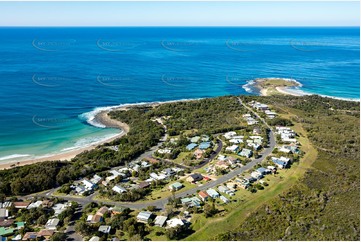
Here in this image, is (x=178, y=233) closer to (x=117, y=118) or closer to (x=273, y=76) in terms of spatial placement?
(x=117, y=118)

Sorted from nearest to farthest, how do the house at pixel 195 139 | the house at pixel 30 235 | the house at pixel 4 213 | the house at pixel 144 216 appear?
1. the house at pixel 30 235
2. the house at pixel 144 216
3. the house at pixel 4 213
4. the house at pixel 195 139

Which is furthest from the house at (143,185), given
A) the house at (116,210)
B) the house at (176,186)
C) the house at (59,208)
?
the house at (59,208)

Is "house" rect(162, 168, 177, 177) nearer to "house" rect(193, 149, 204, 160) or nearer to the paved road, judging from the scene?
the paved road

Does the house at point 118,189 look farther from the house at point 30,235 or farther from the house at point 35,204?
the house at point 30,235

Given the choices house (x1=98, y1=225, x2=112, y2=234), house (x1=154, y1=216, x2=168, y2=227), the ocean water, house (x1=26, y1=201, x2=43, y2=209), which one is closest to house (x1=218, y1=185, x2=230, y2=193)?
house (x1=154, y1=216, x2=168, y2=227)

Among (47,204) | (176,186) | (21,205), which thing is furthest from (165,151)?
(21,205)

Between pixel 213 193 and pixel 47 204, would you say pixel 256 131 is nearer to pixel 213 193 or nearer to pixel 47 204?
pixel 213 193
